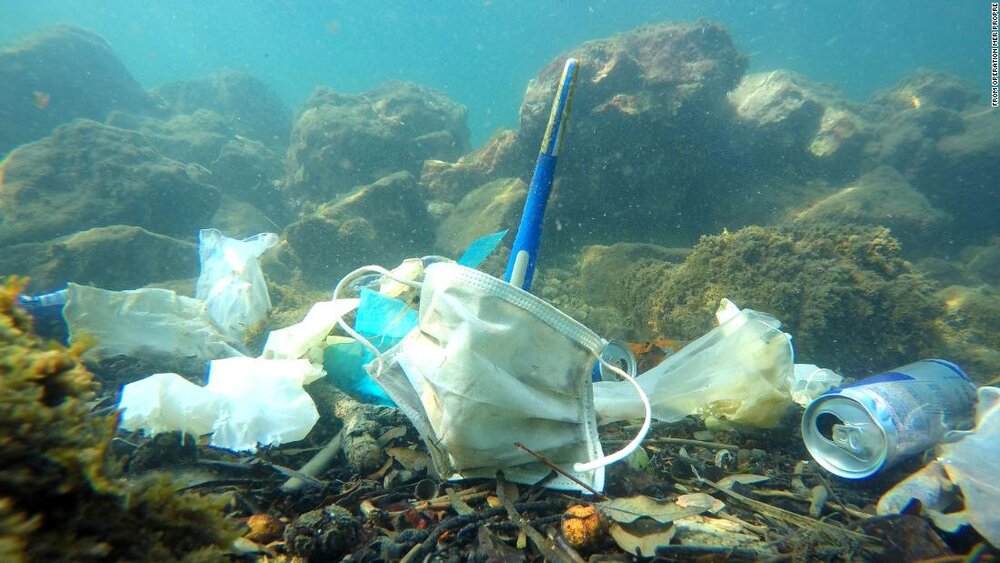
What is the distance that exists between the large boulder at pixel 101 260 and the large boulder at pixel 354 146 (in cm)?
562

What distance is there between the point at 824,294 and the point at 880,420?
2262 millimetres

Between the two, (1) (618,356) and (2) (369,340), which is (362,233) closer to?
(2) (369,340)

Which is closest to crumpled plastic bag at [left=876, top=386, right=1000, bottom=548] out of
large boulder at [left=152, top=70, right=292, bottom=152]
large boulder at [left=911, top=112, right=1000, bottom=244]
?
large boulder at [left=911, top=112, right=1000, bottom=244]

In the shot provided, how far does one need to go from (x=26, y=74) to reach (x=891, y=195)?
1146 inches

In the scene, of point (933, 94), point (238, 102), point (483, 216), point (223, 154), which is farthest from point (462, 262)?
point (238, 102)

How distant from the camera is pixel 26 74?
16484 millimetres

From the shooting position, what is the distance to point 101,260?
6.38 m

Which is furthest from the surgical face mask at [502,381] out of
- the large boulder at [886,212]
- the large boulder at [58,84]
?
the large boulder at [58,84]

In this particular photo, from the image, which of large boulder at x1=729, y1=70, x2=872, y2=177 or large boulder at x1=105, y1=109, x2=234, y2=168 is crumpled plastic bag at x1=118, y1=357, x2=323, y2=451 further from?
large boulder at x1=105, y1=109, x2=234, y2=168

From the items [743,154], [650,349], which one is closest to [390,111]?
[743,154]

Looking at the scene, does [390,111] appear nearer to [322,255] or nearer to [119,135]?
[119,135]

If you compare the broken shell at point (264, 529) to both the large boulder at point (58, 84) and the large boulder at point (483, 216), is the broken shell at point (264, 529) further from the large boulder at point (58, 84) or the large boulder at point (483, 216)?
the large boulder at point (58, 84)

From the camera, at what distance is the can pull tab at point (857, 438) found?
2.25 meters

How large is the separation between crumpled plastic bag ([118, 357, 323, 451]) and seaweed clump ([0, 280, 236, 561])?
131 cm
